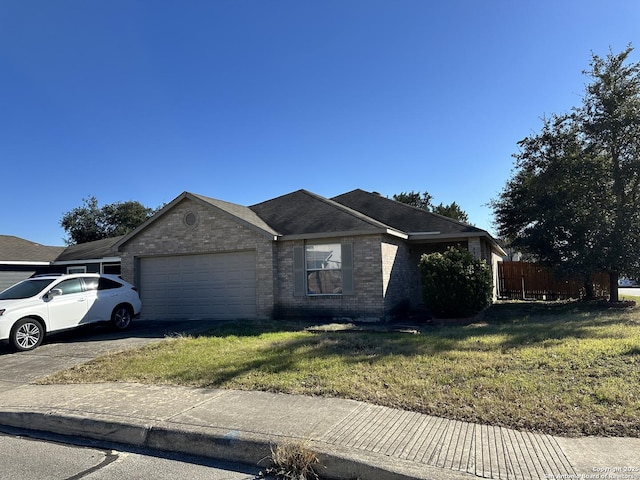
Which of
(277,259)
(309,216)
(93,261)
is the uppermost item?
(309,216)

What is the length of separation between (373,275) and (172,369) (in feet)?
22.8

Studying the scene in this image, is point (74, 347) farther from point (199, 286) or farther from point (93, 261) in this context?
point (93, 261)

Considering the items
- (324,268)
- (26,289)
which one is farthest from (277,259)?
(26,289)

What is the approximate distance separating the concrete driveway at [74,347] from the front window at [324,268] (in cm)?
329

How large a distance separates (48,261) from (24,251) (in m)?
1.69

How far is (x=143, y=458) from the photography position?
4594 mm

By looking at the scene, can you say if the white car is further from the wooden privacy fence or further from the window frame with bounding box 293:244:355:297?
the wooden privacy fence

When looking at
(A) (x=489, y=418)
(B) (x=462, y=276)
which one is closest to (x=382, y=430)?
(A) (x=489, y=418)

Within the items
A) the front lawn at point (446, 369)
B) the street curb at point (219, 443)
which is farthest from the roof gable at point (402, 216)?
the street curb at point (219, 443)

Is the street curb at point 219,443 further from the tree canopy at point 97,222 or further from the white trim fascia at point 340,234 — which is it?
the tree canopy at point 97,222

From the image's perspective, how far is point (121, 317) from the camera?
498 inches

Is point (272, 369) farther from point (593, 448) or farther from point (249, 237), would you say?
point (249, 237)

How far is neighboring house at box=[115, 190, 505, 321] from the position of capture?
531 inches

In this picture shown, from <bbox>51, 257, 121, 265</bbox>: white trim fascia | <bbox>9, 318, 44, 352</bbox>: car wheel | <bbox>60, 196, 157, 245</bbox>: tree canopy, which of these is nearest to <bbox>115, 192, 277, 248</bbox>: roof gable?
<bbox>51, 257, 121, 265</bbox>: white trim fascia
